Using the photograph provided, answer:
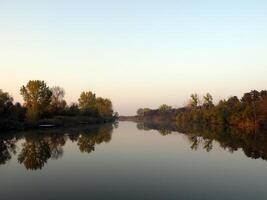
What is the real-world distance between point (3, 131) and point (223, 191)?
43.7 meters

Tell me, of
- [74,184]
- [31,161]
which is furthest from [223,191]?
[31,161]

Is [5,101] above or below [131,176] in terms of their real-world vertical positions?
above

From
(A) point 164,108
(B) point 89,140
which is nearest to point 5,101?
(B) point 89,140

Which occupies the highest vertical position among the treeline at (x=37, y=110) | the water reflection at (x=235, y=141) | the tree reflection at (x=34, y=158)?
the treeline at (x=37, y=110)

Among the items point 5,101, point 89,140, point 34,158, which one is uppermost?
point 5,101

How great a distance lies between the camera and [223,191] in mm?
14188

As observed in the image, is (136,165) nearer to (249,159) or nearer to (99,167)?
(99,167)

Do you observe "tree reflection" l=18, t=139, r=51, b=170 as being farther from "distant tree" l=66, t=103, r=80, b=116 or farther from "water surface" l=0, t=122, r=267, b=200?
"distant tree" l=66, t=103, r=80, b=116

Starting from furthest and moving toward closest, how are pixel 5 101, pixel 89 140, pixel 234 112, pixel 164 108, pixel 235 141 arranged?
pixel 164 108 → pixel 234 112 → pixel 5 101 → pixel 89 140 → pixel 235 141

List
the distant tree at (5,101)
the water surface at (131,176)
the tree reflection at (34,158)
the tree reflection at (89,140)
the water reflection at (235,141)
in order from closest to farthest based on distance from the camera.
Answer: the water surface at (131,176) < the tree reflection at (34,158) < the water reflection at (235,141) < the tree reflection at (89,140) < the distant tree at (5,101)

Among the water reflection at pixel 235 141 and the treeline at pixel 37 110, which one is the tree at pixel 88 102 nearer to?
the treeline at pixel 37 110

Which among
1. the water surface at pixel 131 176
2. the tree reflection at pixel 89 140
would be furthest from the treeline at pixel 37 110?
the water surface at pixel 131 176

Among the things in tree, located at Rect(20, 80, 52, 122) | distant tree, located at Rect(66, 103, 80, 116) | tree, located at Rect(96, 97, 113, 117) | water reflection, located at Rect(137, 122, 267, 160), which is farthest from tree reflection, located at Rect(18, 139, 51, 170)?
tree, located at Rect(96, 97, 113, 117)

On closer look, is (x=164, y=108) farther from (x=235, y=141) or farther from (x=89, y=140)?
(x=89, y=140)
